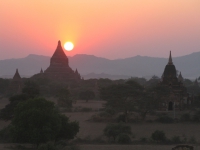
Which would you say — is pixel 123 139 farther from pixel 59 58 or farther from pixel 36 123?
pixel 59 58

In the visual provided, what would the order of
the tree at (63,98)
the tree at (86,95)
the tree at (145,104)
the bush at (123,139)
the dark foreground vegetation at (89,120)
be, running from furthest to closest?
the tree at (86,95), the tree at (63,98), the tree at (145,104), the bush at (123,139), the dark foreground vegetation at (89,120)

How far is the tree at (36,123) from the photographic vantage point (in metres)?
16.1

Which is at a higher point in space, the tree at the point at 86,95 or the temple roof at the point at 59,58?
the temple roof at the point at 59,58

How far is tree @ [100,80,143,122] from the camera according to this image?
97.6 feet

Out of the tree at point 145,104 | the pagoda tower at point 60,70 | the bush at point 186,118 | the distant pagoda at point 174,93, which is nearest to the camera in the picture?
the bush at point 186,118

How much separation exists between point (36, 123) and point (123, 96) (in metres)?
15.0

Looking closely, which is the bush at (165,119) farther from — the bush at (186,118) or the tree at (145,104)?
the tree at (145,104)

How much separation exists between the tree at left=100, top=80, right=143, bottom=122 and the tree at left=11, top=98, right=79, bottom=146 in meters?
13.2

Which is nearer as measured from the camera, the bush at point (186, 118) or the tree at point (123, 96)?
the bush at point (186, 118)

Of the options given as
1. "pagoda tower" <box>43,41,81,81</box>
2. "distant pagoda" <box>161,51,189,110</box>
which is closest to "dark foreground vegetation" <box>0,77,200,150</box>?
"distant pagoda" <box>161,51,189,110</box>

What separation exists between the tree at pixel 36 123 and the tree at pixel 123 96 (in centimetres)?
1323

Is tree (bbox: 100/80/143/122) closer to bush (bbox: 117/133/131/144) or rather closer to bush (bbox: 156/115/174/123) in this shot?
bush (bbox: 156/115/174/123)

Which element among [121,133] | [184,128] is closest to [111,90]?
[184,128]

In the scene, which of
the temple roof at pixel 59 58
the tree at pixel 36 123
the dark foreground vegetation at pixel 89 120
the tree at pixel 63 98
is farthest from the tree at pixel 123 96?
the temple roof at pixel 59 58
